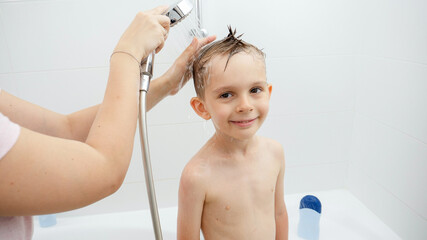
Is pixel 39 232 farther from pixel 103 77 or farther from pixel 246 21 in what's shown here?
pixel 246 21

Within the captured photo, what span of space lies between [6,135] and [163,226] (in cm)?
102

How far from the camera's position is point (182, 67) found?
85 cm

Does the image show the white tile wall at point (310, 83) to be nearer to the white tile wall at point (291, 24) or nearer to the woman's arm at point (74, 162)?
the white tile wall at point (291, 24)

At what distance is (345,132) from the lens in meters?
1.49

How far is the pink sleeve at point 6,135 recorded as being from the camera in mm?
389

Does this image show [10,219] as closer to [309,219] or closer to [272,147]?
[272,147]

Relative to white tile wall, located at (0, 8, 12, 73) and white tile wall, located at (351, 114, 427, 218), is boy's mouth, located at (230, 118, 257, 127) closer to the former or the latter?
white tile wall, located at (351, 114, 427, 218)

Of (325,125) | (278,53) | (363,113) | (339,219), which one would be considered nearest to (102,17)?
(278,53)

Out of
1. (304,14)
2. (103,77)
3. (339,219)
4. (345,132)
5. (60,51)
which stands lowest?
(339,219)

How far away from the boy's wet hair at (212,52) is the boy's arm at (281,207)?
0.99ft

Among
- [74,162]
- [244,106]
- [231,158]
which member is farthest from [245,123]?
[74,162]

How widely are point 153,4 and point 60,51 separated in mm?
377

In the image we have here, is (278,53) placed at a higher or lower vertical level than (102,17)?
lower

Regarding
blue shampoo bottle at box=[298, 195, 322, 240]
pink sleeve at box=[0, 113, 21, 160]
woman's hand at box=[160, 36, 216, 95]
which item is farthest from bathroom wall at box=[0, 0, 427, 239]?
pink sleeve at box=[0, 113, 21, 160]
